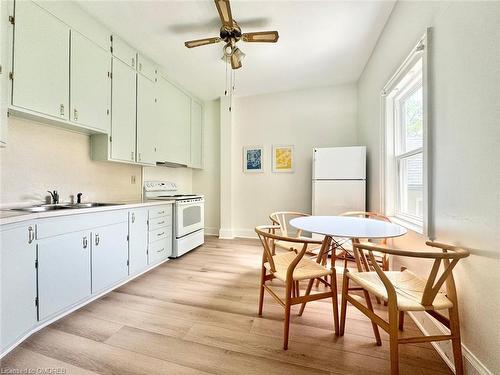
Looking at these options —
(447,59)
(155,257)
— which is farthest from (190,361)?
(447,59)

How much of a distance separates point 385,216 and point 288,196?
1.96 metres

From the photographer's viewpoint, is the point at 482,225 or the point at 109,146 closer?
the point at 482,225

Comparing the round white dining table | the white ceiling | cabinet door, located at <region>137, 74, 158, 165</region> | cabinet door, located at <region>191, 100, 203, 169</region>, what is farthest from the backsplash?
the round white dining table

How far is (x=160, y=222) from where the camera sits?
9.45ft

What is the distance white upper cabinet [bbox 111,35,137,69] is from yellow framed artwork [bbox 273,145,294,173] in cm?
257

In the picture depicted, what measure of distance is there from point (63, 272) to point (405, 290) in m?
2.43

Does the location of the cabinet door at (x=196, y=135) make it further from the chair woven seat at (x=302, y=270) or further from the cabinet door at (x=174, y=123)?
the chair woven seat at (x=302, y=270)

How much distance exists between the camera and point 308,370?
4.08 ft

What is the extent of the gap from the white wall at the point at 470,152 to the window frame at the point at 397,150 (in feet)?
0.16

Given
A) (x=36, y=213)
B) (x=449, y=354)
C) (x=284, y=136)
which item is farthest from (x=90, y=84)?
(x=449, y=354)

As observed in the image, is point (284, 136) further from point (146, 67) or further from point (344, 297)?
point (344, 297)

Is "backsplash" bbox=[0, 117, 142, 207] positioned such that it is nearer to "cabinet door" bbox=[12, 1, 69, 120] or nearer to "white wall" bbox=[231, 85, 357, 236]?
"cabinet door" bbox=[12, 1, 69, 120]

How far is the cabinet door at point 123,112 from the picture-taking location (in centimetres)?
250

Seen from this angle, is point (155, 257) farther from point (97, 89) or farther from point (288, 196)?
point (288, 196)
